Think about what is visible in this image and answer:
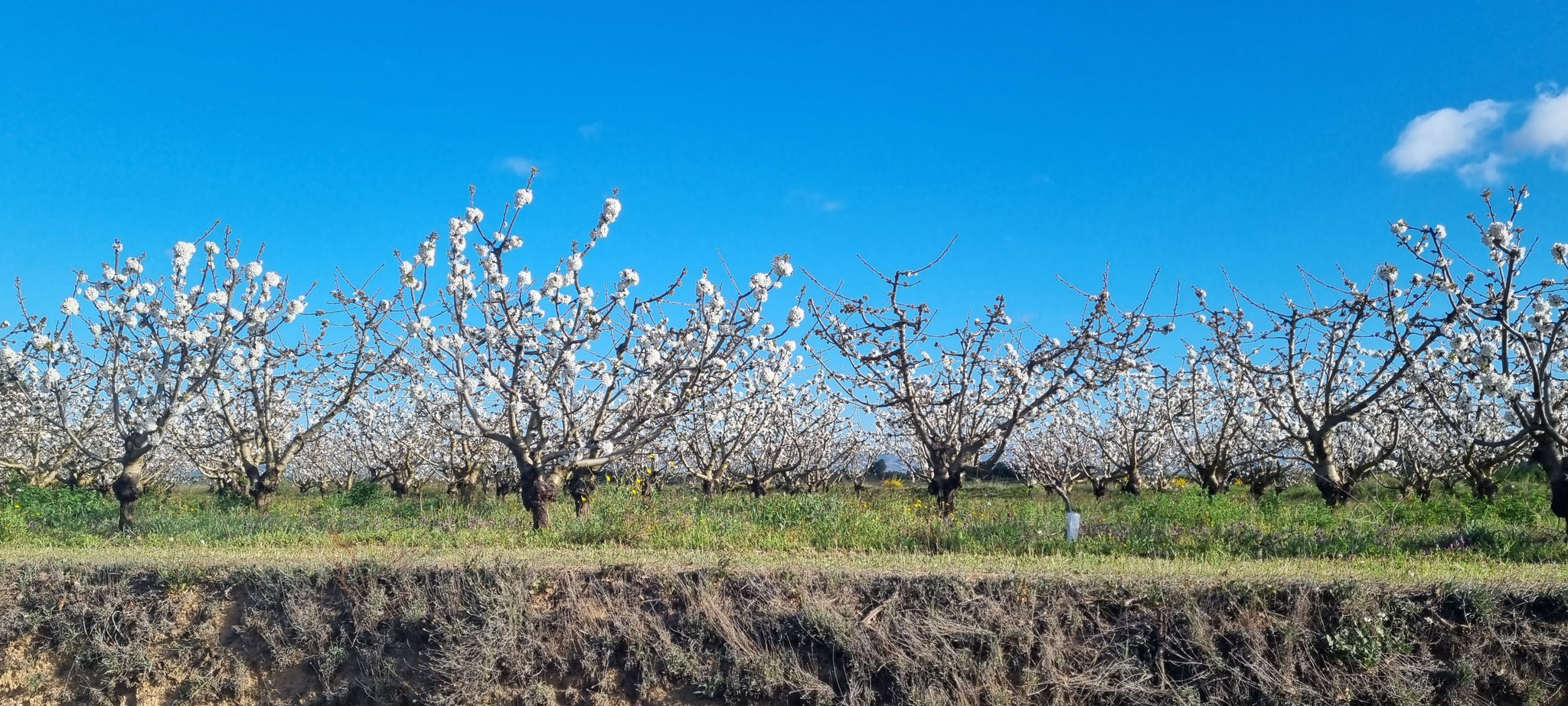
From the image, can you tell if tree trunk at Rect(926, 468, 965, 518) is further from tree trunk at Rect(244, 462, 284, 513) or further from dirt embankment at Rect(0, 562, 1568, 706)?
tree trunk at Rect(244, 462, 284, 513)

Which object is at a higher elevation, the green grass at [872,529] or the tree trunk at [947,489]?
the tree trunk at [947,489]

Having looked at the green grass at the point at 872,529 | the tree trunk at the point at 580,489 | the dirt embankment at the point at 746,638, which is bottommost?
the dirt embankment at the point at 746,638

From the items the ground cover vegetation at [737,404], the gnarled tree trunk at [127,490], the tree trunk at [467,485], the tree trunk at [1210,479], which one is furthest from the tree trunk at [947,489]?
the gnarled tree trunk at [127,490]

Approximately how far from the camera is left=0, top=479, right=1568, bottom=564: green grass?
29.8 ft

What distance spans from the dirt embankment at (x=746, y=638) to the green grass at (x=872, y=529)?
132 centimetres

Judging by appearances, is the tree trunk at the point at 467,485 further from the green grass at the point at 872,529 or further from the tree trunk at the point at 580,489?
the green grass at the point at 872,529

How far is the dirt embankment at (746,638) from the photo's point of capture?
264 inches

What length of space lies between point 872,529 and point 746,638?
299 centimetres

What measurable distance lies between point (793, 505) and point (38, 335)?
32.5 ft

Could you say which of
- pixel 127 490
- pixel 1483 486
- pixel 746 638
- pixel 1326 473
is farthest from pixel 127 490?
pixel 1483 486

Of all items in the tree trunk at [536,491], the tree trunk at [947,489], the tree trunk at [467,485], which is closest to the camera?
the tree trunk at [536,491]

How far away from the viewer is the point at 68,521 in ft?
42.9

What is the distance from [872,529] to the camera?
401 inches

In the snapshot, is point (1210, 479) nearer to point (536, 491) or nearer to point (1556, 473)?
point (1556, 473)
